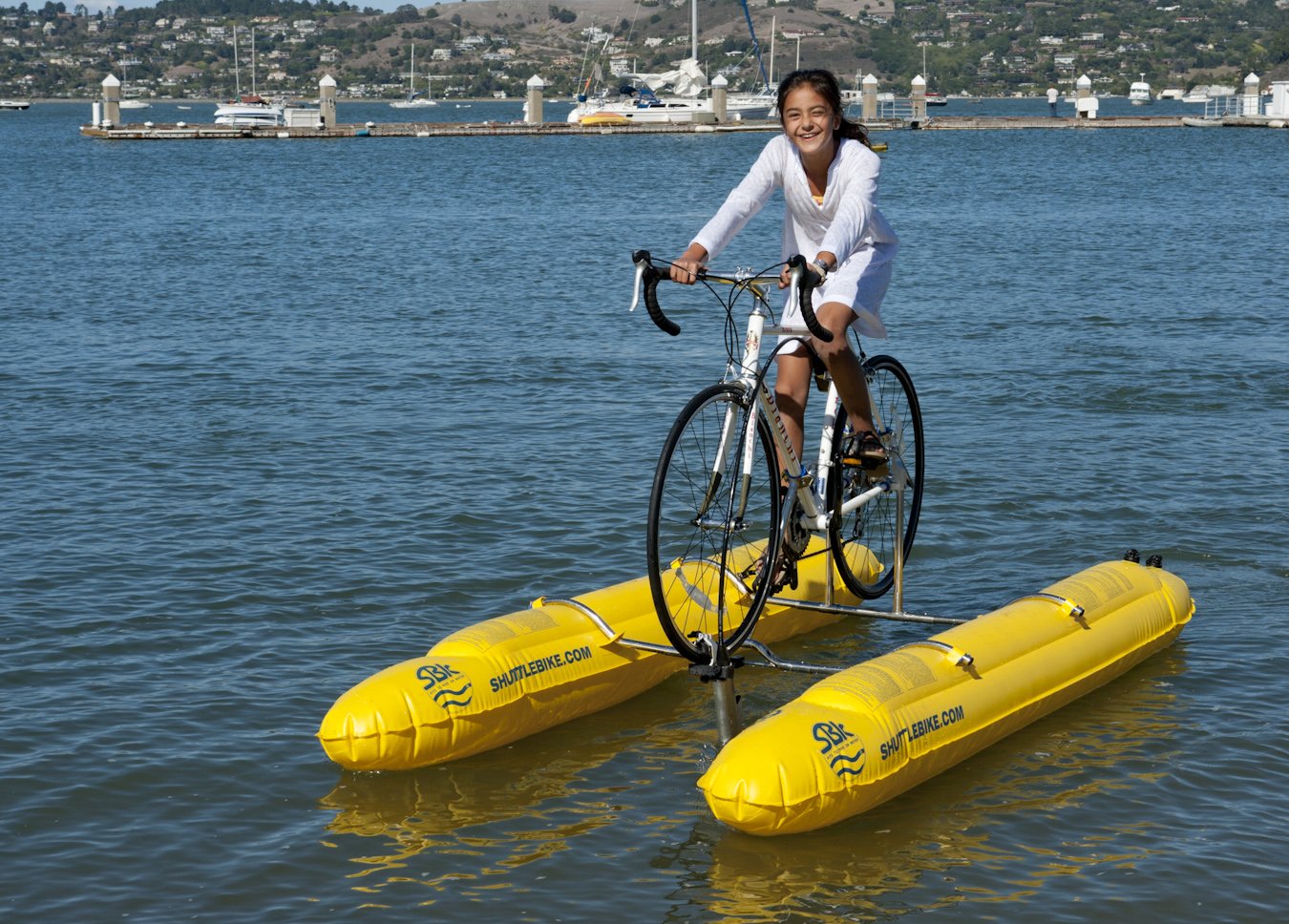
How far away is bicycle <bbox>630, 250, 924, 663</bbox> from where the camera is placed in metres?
6.57

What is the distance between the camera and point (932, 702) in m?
6.62

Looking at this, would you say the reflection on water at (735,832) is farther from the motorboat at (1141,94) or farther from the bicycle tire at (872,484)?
the motorboat at (1141,94)

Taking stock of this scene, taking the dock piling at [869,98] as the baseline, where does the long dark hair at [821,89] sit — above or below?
below

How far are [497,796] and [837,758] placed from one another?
1.49 meters

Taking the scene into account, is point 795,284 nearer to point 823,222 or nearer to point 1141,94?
point 823,222

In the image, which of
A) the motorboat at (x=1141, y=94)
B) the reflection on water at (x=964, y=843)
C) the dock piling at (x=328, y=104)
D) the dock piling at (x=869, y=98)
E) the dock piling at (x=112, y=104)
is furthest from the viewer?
the motorboat at (x=1141, y=94)

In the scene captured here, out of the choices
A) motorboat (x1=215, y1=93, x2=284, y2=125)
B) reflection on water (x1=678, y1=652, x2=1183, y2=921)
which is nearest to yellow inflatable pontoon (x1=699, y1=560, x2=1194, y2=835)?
reflection on water (x1=678, y1=652, x2=1183, y2=921)

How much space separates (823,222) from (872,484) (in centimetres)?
145

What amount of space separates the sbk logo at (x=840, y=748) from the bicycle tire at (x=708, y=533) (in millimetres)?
661

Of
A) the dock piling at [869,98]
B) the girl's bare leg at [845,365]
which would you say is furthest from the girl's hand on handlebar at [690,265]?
the dock piling at [869,98]

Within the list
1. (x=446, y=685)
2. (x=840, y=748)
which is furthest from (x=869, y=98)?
(x=840, y=748)

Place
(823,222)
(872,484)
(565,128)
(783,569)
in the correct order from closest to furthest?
(823,222) < (783,569) < (872,484) < (565,128)

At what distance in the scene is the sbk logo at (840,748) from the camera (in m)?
6.11

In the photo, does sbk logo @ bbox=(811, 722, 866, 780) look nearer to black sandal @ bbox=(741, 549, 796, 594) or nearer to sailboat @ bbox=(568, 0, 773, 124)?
black sandal @ bbox=(741, 549, 796, 594)
